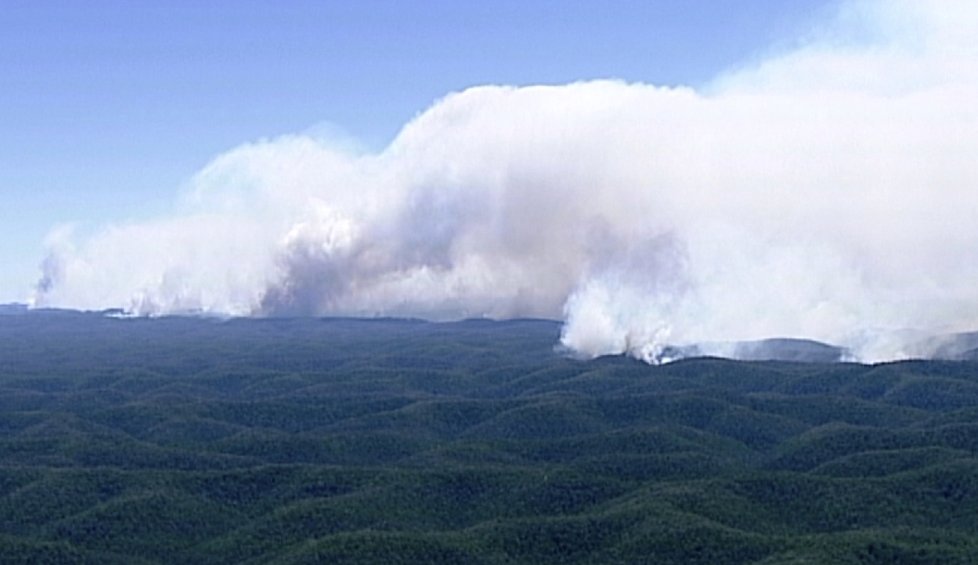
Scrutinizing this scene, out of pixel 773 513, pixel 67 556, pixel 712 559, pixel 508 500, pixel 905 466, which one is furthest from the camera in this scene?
pixel 905 466

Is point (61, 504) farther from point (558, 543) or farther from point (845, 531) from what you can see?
point (845, 531)

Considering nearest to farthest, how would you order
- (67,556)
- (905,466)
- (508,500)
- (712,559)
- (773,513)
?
(712,559) → (67,556) → (773,513) → (508,500) → (905,466)

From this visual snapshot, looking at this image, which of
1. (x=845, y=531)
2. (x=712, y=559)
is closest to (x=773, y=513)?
(x=845, y=531)

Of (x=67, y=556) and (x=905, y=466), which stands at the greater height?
(x=905, y=466)

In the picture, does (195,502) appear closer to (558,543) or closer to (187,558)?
(187,558)

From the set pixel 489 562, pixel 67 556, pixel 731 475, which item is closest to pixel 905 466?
pixel 731 475

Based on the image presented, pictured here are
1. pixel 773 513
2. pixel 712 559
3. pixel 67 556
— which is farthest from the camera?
pixel 773 513

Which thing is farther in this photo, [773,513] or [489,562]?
[773,513]

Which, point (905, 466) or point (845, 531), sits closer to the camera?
point (845, 531)
